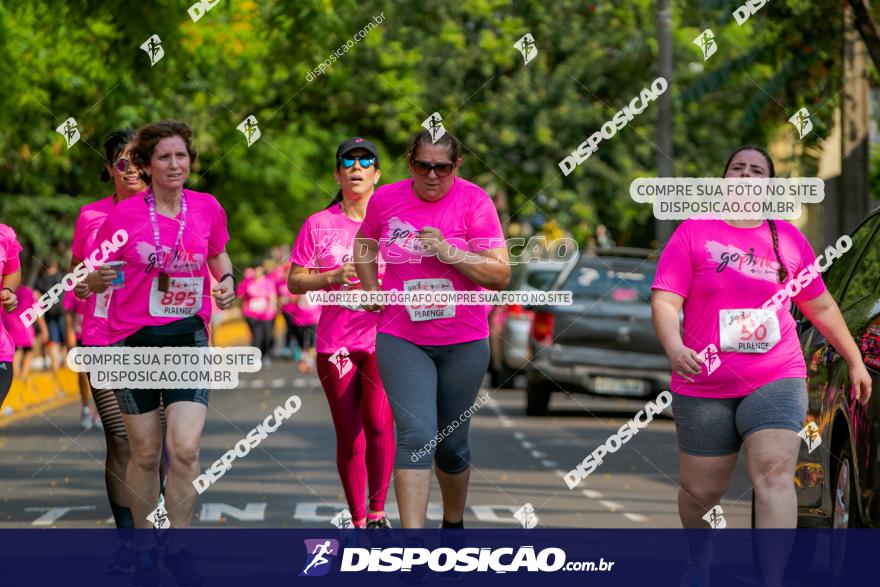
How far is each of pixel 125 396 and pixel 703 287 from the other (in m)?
2.42

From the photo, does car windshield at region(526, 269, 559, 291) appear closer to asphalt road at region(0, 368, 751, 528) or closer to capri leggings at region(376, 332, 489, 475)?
asphalt road at region(0, 368, 751, 528)

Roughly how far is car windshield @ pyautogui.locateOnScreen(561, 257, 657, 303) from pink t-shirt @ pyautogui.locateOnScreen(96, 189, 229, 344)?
12369 mm

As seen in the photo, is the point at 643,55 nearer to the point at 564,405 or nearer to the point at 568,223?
the point at 568,223

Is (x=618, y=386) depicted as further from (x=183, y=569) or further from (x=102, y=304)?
(x=183, y=569)

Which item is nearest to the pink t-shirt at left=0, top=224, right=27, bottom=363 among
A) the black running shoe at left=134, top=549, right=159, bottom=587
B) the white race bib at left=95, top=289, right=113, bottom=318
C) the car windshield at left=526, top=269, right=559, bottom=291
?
the white race bib at left=95, top=289, right=113, bottom=318

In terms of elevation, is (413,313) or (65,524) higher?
(413,313)

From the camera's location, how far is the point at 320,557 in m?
7.53

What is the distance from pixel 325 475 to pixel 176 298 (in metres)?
6.14

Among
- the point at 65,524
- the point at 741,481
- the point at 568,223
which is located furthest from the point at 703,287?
the point at 568,223

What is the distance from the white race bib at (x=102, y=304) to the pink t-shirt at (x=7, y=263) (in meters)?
0.39

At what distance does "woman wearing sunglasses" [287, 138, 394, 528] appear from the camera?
Answer: 8680 mm

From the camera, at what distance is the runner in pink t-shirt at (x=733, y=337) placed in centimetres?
692

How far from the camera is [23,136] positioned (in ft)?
74.0

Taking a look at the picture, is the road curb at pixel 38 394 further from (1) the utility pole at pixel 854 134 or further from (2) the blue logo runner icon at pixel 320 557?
(2) the blue logo runner icon at pixel 320 557
